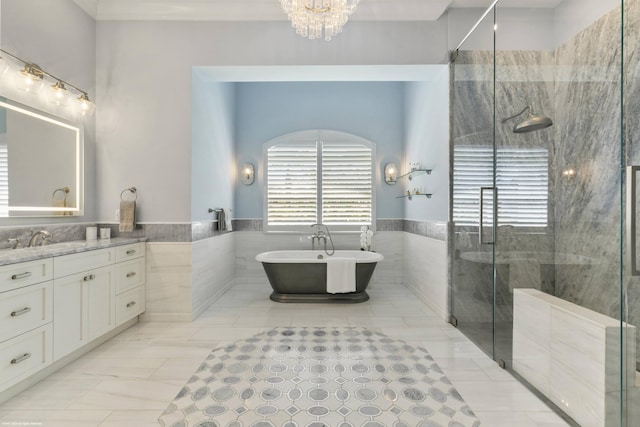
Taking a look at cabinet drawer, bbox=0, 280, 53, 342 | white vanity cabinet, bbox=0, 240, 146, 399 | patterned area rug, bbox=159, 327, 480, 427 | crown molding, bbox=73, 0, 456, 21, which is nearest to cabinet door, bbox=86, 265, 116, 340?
white vanity cabinet, bbox=0, 240, 146, 399

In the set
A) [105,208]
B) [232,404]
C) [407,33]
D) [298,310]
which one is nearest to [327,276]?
[298,310]

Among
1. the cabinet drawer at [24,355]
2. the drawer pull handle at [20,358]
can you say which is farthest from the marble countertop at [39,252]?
the drawer pull handle at [20,358]

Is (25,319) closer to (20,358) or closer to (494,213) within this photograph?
(20,358)

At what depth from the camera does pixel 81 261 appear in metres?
2.57

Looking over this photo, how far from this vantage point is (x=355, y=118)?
211 inches

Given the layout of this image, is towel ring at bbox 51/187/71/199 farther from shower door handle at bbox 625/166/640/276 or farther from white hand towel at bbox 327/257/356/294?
shower door handle at bbox 625/166/640/276

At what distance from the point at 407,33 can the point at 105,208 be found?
Answer: 141 inches

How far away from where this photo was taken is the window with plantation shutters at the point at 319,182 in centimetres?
530

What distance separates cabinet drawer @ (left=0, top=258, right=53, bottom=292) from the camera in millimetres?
1962

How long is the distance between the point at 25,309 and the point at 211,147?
2.54 metres

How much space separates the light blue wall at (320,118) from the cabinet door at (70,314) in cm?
290

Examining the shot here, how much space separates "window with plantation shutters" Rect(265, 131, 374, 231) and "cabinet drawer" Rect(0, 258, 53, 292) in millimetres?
3226

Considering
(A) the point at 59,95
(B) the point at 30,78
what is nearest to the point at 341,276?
(A) the point at 59,95

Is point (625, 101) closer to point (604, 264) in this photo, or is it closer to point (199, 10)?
point (604, 264)
